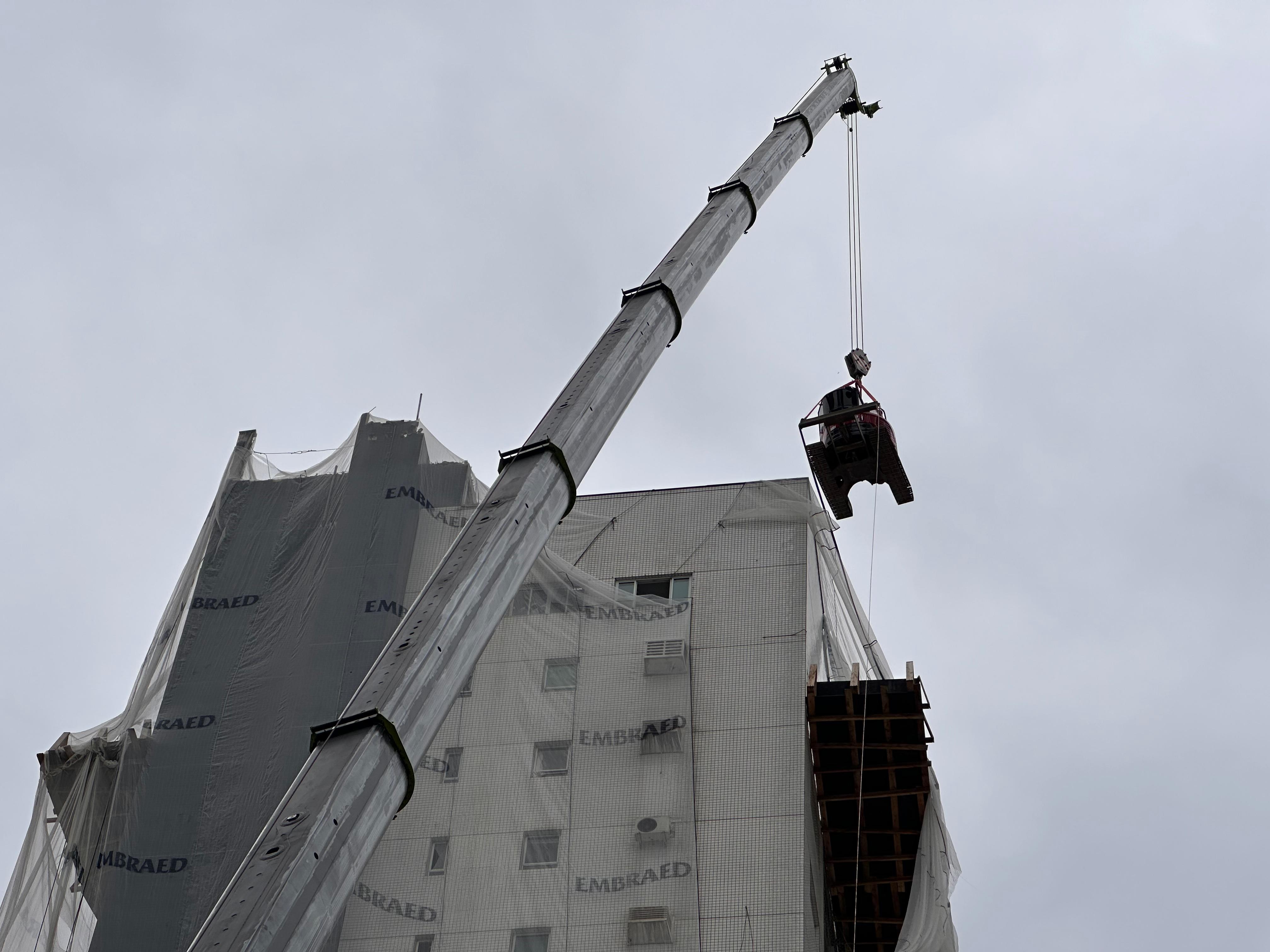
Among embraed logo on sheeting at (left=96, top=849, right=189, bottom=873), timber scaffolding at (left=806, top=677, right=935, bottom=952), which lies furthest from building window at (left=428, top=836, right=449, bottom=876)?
timber scaffolding at (left=806, top=677, right=935, bottom=952)

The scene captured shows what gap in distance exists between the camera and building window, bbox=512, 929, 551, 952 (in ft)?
62.8

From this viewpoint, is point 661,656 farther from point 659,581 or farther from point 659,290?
point 659,290

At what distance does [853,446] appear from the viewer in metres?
24.6

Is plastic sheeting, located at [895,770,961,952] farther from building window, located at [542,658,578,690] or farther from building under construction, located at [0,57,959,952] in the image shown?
building window, located at [542,658,578,690]

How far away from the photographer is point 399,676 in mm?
10539

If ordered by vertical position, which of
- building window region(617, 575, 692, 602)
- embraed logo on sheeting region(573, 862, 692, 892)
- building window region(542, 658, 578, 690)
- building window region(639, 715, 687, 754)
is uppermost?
building window region(617, 575, 692, 602)

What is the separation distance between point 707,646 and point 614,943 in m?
7.49

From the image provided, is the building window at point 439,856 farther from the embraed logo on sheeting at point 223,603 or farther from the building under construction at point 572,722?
the embraed logo on sheeting at point 223,603

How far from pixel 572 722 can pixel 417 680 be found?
11.5 metres

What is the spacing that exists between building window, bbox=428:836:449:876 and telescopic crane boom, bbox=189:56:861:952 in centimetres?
773

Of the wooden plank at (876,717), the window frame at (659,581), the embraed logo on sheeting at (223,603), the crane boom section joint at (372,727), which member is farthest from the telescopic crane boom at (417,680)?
the window frame at (659,581)

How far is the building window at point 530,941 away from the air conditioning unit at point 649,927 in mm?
1231

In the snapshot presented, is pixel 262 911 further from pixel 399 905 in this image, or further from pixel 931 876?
pixel 931 876

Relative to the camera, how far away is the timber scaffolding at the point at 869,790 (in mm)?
25094
